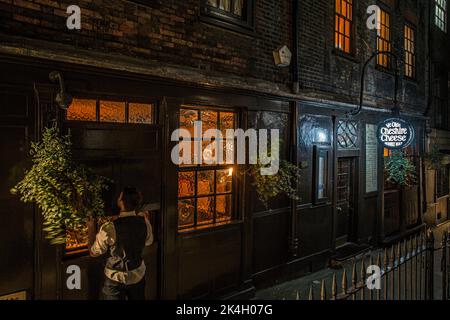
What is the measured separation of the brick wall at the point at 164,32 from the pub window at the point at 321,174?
190cm

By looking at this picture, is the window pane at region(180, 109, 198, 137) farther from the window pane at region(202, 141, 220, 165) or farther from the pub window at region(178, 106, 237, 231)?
the window pane at region(202, 141, 220, 165)

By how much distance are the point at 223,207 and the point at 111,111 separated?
8.85 feet

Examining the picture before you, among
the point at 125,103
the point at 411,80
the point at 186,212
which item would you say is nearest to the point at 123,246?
the point at 186,212

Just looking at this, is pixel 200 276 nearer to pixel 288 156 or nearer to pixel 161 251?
pixel 161 251

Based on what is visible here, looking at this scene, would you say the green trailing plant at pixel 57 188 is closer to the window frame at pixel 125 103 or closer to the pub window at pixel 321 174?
the window frame at pixel 125 103

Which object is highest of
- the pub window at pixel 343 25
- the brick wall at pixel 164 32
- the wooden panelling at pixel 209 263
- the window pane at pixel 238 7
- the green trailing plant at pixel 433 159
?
the pub window at pixel 343 25

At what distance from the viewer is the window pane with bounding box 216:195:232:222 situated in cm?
636

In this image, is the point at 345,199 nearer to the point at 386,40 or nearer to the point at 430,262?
the point at 430,262

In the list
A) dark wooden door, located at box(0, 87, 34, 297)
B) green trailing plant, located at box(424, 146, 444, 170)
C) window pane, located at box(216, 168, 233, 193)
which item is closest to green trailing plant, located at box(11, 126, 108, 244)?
dark wooden door, located at box(0, 87, 34, 297)

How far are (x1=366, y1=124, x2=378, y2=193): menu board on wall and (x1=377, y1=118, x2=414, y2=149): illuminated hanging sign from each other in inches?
30.5

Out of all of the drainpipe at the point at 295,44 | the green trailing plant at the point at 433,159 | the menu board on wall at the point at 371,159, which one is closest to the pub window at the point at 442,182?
the green trailing plant at the point at 433,159

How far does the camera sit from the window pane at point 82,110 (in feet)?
14.8

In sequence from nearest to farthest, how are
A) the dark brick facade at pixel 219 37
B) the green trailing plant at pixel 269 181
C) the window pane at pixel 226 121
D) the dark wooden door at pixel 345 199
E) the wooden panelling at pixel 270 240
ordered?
1. the dark brick facade at pixel 219 37
2. the window pane at pixel 226 121
3. the green trailing plant at pixel 269 181
4. the wooden panelling at pixel 270 240
5. the dark wooden door at pixel 345 199
